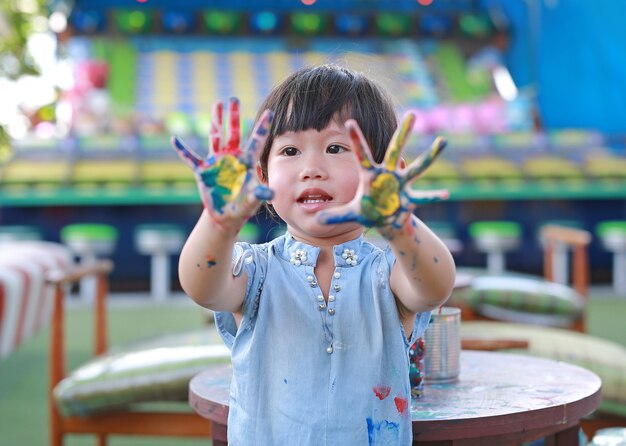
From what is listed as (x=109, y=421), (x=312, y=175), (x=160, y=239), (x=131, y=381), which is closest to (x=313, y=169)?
(x=312, y=175)

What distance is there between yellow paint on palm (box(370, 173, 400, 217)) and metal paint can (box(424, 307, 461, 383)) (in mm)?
661

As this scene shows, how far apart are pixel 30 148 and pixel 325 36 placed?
3.88m

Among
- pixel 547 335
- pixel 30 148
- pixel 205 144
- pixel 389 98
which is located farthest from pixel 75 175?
pixel 389 98

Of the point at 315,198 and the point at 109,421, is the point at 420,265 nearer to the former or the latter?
the point at 315,198

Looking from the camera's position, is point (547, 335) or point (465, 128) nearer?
point (547, 335)

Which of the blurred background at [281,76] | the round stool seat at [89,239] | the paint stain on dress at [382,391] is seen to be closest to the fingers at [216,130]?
the paint stain on dress at [382,391]

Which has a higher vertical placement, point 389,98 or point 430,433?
point 389,98

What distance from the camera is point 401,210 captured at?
3.70 ft

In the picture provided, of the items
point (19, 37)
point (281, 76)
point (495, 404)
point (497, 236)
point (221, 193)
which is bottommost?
point (497, 236)

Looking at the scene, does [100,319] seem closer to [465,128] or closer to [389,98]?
[389,98]

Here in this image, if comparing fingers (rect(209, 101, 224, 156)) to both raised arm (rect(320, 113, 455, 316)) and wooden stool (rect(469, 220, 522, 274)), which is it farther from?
wooden stool (rect(469, 220, 522, 274))

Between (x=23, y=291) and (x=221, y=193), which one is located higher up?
(x=221, y=193)

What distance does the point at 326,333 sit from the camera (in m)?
1.31

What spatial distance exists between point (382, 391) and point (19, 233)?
613 cm
